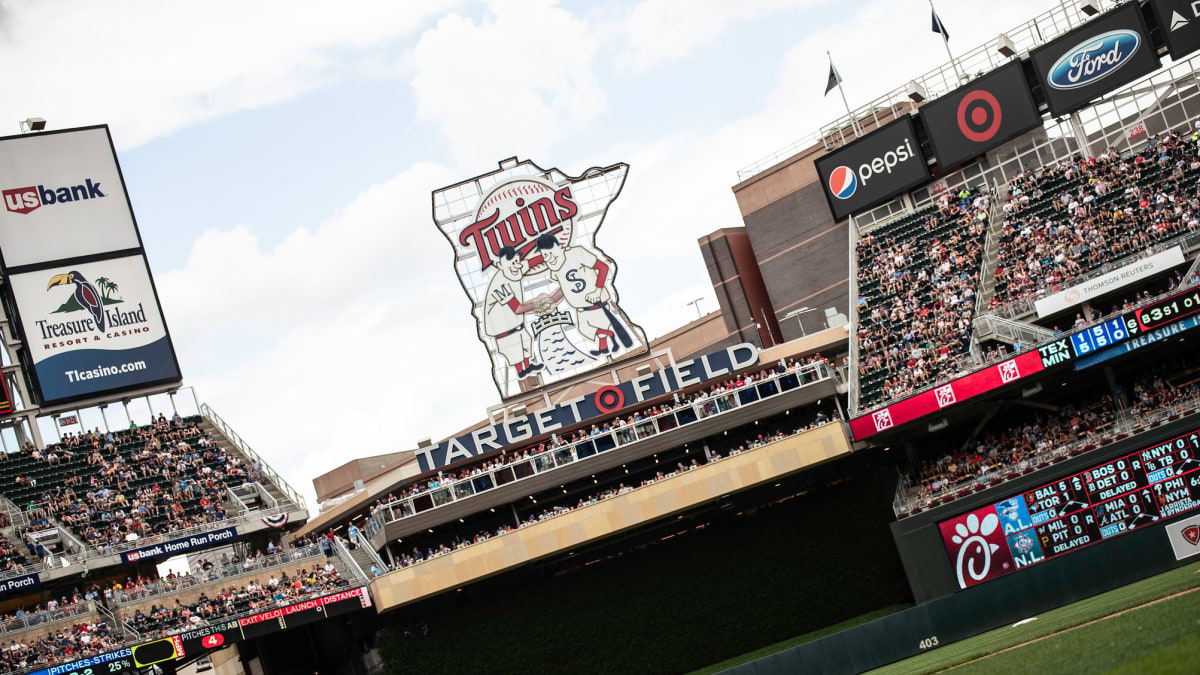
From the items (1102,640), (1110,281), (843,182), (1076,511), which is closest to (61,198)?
(843,182)

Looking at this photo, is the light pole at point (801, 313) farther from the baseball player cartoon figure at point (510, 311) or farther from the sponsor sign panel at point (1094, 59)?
the sponsor sign panel at point (1094, 59)

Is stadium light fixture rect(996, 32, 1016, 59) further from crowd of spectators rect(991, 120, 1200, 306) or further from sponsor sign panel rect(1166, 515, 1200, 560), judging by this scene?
sponsor sign panel rect(1166, 515, 1200, 560)

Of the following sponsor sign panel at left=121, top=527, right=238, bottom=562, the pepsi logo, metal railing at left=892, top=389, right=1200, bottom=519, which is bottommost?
metal railing at left=892, top=389, right=1200, bottom=519

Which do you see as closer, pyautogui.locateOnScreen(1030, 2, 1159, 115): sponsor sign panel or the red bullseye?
pyautogui.locateOnScreen(1030, 2, 1159, 115): sponsor sign panel

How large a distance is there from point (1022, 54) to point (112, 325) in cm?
3725

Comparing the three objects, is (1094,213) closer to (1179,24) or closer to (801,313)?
(1179,24)

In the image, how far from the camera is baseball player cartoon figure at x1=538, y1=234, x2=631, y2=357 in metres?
44.5

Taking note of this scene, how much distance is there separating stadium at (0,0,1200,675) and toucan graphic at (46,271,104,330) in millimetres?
90

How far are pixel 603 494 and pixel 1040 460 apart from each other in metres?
14.6

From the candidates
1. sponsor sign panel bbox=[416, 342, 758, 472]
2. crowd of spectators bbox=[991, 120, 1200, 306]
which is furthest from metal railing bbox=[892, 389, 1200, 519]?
sponsor sign panel bbox=[416, 342, 758, 472]

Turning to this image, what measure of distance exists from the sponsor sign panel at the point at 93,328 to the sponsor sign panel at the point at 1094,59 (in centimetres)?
3593

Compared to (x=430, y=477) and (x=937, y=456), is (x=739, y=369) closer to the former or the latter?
(x=937, y=456)

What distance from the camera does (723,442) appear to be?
4156 centimetres

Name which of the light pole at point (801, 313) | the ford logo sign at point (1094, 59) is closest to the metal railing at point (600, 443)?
the light pole at point (801, 313)
